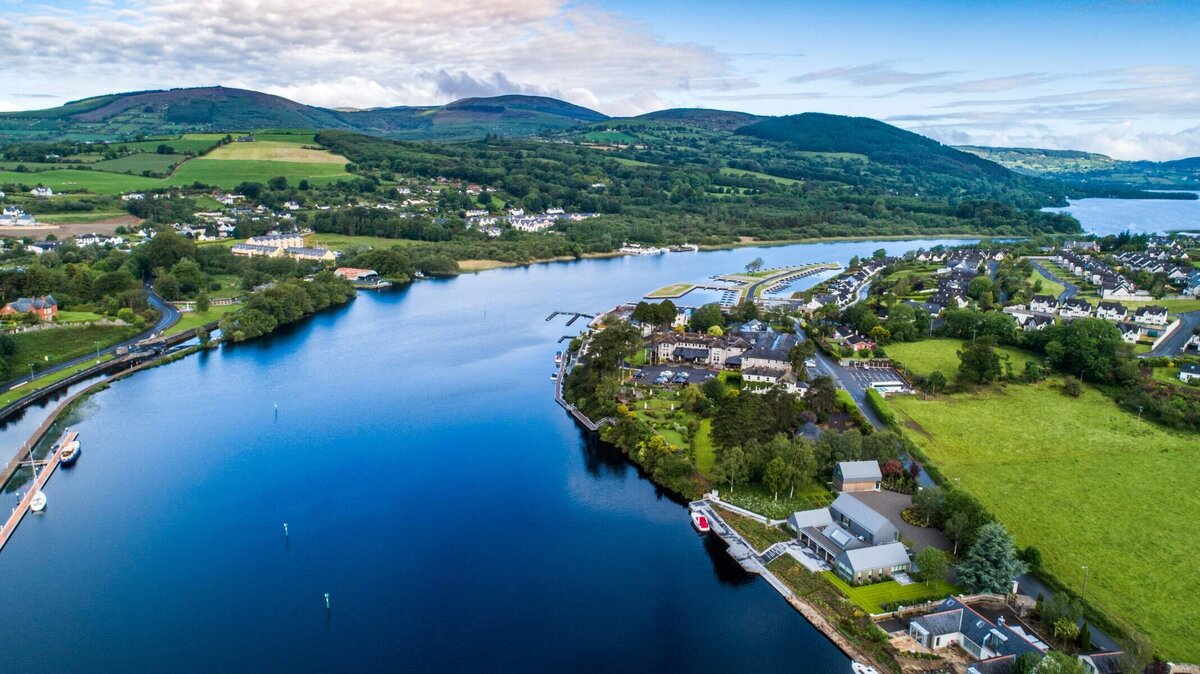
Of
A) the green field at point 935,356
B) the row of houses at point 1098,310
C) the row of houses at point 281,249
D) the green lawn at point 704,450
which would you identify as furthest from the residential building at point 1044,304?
the row of houses at point 281,249

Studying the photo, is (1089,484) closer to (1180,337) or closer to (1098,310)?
(1180,337)

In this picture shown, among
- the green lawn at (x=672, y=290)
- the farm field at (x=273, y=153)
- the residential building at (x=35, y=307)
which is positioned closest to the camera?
the residential building at (x=35, y=307)

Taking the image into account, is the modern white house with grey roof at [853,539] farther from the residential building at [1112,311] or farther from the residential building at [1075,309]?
the residential building at [1075,309]

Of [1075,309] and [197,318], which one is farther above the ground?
[1075,309]

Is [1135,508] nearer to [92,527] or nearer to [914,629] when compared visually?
[914,629]

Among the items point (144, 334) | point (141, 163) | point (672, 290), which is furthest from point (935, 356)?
point (141, 163)

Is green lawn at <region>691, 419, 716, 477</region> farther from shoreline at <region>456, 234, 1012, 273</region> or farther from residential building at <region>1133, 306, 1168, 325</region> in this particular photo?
shoreline at <region>456, 234, 1012, 273</region>

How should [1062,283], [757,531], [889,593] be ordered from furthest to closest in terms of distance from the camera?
[1062,283]
[757,531]
[889,593]
